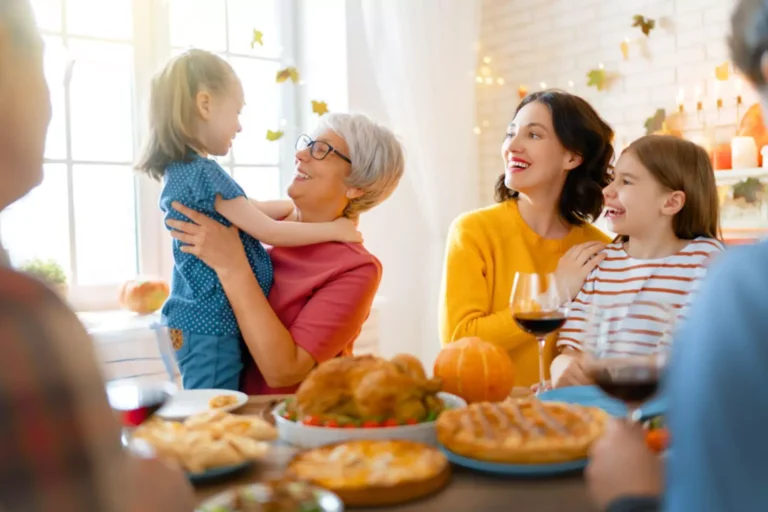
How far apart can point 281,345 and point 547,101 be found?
1.08 meters

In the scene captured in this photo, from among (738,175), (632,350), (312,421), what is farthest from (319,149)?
(738,175)

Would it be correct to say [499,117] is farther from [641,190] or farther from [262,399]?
[262,399]

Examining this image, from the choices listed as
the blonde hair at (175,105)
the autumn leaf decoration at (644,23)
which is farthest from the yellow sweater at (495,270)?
the autumn leaf decoration at (644,23)

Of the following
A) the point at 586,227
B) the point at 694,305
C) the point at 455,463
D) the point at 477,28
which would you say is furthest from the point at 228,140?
the point at 477,28

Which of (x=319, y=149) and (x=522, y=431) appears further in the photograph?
(x=319, y=149)

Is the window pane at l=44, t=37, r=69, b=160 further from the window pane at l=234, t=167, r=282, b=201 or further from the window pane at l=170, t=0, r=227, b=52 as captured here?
the window pane at l=234, t=167, r=282, b=201

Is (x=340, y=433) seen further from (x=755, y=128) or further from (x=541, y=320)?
(x=755, y=128)

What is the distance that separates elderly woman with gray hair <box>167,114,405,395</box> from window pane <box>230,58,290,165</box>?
6.18 feet

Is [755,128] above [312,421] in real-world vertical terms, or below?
above

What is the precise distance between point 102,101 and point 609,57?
8.61 ft

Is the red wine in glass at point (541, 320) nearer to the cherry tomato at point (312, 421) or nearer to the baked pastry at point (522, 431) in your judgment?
the baked pastry at point (522, 431)

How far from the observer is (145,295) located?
3.17m

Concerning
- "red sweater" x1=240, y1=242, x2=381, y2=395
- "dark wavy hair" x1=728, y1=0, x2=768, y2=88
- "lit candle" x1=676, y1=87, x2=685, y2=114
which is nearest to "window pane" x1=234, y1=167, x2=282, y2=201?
"red sweater" x1=240, y1=242, x2=381, y2=395

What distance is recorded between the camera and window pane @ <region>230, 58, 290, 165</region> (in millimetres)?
3965
